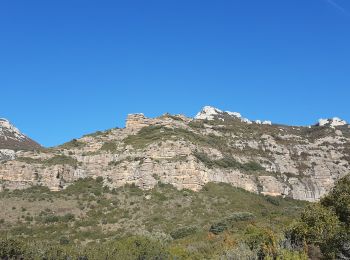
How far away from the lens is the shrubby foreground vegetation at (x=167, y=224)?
4084cm

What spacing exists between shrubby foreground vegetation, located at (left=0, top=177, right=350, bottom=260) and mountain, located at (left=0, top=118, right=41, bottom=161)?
4527 cm

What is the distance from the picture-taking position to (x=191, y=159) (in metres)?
80.4

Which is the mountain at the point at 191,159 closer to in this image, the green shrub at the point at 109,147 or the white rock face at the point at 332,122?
the green shrub at the point at 109,147

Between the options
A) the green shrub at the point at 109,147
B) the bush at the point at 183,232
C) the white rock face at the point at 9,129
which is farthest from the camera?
the white rock face at the point at 9,129

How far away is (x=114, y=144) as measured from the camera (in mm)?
92812

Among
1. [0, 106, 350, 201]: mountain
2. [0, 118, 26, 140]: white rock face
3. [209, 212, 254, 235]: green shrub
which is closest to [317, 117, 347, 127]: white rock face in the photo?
[0, 106, 350, 201]: mountain

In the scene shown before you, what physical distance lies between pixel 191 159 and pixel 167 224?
18030 millimetres

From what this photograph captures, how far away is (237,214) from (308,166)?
37.9 metres

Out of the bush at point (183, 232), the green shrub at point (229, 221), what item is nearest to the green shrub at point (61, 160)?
the bush at point (183, 232)

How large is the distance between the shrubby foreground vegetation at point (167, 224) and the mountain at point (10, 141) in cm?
4527

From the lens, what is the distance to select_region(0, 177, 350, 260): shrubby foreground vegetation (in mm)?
40844

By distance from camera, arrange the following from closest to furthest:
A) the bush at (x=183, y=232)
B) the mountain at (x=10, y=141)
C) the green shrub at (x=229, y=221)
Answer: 1. the green shrub at (x=229, y=221)
2. the bush at (x=183, y=232)
3. the mountain at (x=10, y=141)

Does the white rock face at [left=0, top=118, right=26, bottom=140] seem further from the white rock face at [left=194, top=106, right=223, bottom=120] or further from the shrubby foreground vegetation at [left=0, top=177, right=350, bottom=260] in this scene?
the shrubby foreground vegetation at [left=0, top=177, right=350, bottom=260]

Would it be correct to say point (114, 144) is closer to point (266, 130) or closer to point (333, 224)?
point (266, 130)
